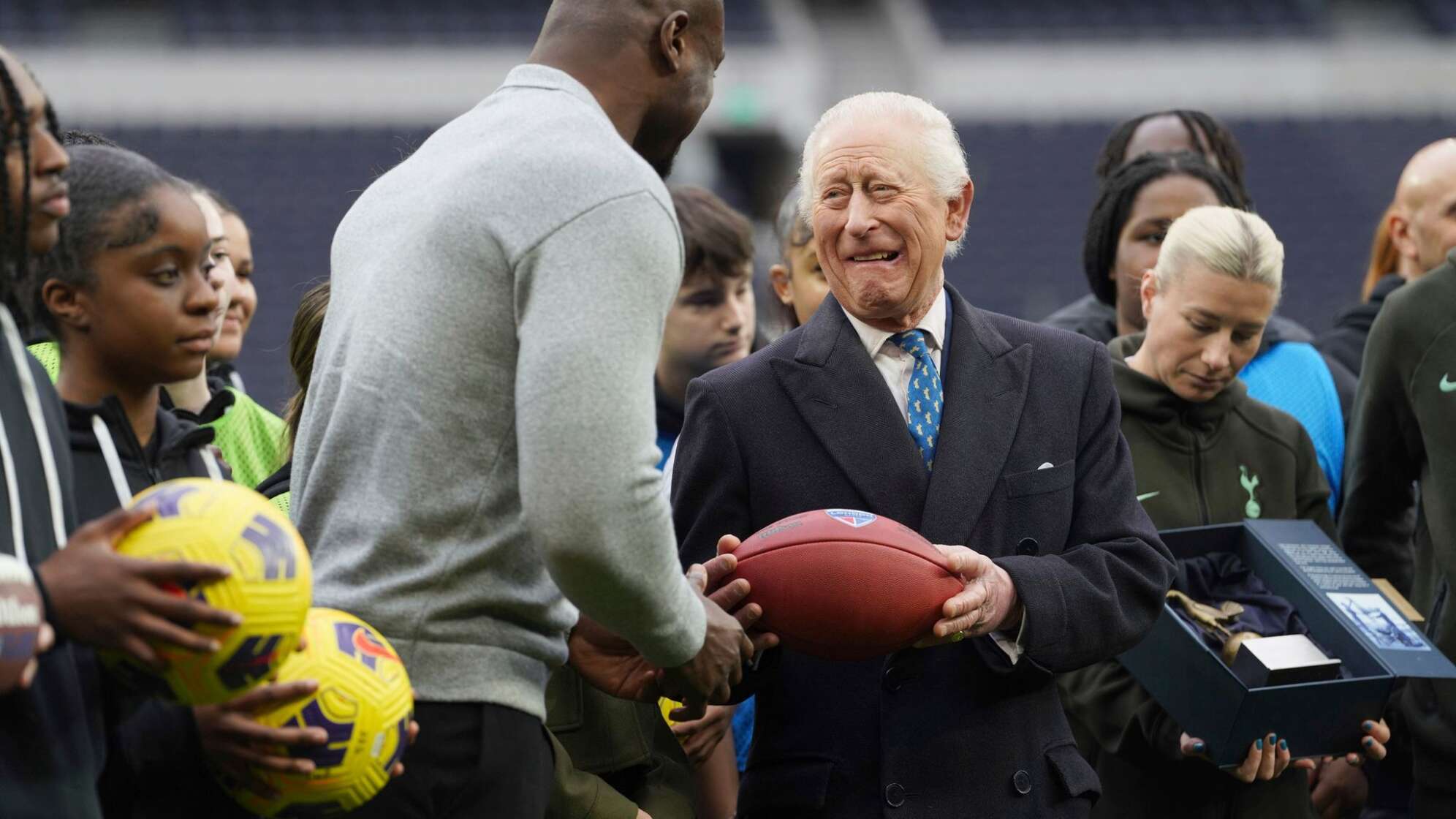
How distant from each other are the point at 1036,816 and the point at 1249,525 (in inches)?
40.5

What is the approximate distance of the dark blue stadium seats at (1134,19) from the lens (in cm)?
1938

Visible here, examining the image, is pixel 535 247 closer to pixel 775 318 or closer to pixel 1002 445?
pixel 1002 445

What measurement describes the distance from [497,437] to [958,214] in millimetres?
1266

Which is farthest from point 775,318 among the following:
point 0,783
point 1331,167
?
point 1331,167

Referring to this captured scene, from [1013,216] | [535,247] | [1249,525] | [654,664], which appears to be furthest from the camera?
[1013,216]

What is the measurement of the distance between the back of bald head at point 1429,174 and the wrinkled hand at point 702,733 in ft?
8.47

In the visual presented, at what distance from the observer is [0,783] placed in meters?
2.01

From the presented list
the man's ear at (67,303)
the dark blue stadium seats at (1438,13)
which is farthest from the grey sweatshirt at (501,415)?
the dark blue stadium seats at (1438,13)

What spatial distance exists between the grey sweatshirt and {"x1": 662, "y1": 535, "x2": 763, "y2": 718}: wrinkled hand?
112 millimetres

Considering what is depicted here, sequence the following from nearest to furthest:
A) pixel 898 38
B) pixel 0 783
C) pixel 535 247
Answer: pixel 0 783
pixel 535 247
pixel 898 38

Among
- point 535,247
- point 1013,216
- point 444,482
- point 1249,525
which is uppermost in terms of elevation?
point 535,247

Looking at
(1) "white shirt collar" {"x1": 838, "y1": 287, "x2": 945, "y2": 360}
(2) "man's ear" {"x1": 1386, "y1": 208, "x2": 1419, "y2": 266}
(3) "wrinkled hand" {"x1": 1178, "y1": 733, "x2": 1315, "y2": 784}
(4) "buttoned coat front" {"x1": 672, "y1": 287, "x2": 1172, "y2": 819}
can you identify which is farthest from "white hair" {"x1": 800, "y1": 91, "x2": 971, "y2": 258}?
(2) "man's ear" {"x1": 1386, "y1": 208, "x2": 1419, "y2": 266}

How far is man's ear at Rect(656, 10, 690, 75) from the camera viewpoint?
103 inches

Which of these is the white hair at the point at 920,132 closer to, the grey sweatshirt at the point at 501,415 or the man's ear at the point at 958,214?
the man's ear at the point at 958,214
